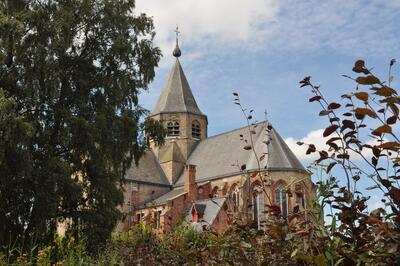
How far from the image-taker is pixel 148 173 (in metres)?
45.0

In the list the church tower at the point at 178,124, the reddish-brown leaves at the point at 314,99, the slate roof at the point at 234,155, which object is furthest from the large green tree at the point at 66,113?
the church tower at the point at 178,124

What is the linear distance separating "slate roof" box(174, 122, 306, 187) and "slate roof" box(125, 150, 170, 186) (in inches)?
69.1

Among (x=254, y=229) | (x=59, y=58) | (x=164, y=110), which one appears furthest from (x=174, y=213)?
(x=254, y=229)

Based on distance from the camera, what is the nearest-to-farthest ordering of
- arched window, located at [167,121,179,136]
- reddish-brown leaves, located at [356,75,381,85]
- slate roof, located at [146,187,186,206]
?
reddish-brown leaves, located at [356,75,381,85]
slate roof, located at [146,187,186,206]
arched window, located at [167,121,179,136]

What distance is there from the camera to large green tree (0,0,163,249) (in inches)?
574

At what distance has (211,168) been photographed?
43.0m

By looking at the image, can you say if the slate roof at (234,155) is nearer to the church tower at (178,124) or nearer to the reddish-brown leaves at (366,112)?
the church tower at (178,124)

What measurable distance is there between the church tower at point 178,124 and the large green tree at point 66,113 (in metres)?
29.5

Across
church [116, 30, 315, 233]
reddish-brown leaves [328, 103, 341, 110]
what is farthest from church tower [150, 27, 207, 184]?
reddish-brown leaves [328, 103, 341, 110]

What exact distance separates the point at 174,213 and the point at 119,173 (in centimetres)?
2063

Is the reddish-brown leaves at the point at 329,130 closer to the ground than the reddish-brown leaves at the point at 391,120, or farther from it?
farther from it

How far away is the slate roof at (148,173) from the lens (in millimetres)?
43562

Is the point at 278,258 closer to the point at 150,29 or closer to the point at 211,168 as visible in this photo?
the point at 150,29

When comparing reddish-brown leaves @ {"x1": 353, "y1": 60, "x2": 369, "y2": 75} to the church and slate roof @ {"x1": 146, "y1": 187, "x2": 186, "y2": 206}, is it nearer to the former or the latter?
the church
